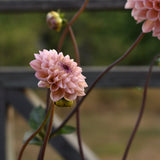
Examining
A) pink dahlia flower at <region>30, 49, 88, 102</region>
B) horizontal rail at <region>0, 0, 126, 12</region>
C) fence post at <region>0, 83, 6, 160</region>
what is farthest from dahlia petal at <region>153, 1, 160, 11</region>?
fence post at <region>0, 83, 6, 160</region>

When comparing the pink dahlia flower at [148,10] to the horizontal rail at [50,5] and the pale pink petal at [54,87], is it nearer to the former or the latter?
the pale pink petal at [54,87]

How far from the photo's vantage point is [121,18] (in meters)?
7.22

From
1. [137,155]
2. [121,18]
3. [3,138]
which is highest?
[121,18]

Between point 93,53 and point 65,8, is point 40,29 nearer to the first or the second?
point 93,53

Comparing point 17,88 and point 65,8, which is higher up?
point 65,8

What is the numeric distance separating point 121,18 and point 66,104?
6.70 m

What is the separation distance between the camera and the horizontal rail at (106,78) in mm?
1508

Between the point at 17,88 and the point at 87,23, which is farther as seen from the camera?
the point at 87,23

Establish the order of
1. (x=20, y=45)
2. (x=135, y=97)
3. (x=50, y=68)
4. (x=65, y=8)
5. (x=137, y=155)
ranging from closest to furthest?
(x=50, y=68) → (x=65, y=8) → (x=137, y=155) → (x=20, y=45) → (x=135, y=97)

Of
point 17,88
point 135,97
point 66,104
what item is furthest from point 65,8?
point 135,97

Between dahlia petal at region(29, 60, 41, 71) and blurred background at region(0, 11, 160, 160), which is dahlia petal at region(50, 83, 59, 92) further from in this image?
blurred background at region(0, 11, 160, 160)

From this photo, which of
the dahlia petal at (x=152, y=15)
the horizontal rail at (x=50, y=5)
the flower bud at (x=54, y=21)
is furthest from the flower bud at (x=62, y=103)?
the horizontal rail at (x=50, y=5)

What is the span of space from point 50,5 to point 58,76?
2.74 feet

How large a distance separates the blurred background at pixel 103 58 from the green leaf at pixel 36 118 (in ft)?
14.7
